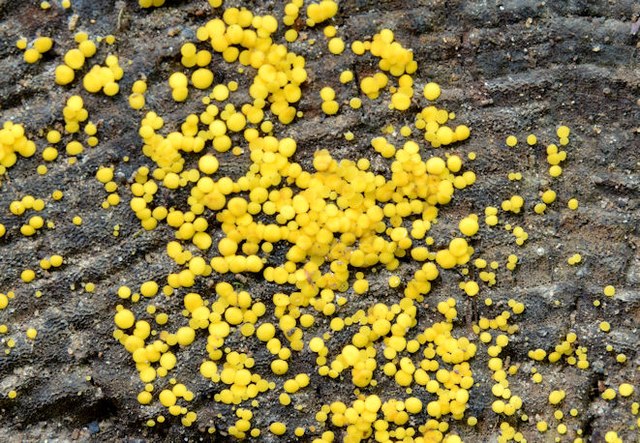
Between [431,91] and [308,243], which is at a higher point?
[431,91]

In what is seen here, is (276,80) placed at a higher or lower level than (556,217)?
higher

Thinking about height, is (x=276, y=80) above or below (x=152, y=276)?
above

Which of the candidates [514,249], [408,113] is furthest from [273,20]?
[514,249]

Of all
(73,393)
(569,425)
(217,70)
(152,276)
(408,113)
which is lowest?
(569,425)

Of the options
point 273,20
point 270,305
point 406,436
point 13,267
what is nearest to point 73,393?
point 13,267

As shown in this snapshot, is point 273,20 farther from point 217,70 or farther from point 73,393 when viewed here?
point 73,393

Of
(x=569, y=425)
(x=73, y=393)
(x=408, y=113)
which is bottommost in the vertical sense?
(x=569, y=425)

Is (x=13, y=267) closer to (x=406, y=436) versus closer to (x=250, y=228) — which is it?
(x=250, y=228)

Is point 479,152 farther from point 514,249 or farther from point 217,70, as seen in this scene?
point 217,70

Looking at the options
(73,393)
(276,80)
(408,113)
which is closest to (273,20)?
(276,80)
